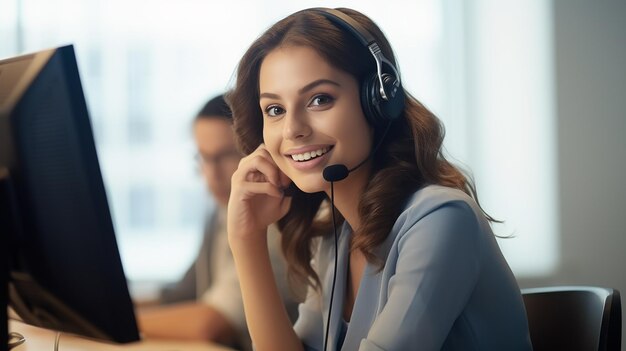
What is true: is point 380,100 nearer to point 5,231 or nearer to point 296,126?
point 296,126

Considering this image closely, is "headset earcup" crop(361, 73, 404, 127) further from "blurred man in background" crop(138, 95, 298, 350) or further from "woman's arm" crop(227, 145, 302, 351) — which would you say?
"blurred man in background" crop(138, 95, 298, 350)

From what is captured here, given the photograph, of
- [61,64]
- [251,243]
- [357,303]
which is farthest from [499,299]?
[61,64]

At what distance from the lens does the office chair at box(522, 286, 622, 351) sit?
46.8 inches

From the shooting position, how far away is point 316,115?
121cm

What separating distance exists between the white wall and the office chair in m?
1.83

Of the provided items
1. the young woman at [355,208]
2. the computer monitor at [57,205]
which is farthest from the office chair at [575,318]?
the computer monitor at [57,205]

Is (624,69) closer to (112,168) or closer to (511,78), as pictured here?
(511,78)

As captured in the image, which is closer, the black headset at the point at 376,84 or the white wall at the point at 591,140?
the black headset at the point at 376,84

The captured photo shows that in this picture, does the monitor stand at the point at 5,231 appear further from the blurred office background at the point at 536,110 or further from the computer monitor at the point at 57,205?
the blurred office background at the point at 536,110

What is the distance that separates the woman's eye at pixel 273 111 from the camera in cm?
128

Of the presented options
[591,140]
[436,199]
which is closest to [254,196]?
[436,199]

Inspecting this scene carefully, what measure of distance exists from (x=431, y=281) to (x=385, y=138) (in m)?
0.36

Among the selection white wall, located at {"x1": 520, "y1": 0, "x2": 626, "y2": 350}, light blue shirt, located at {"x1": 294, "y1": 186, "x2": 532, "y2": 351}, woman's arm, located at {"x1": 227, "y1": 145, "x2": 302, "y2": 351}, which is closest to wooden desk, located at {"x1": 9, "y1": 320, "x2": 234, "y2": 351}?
woman's arm, located at {"x1": 227, "y1": 145, "x2": 302, "y2": 351}

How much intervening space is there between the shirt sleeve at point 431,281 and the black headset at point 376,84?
221 mm
